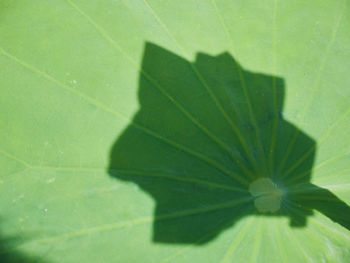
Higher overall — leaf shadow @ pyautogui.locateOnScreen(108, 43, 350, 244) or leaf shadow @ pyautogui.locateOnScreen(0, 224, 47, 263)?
leaf shadow @ pyautogui.locateOnScreen(108, 43, 350, 244)

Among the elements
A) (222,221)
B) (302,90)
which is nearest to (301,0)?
(302,90)

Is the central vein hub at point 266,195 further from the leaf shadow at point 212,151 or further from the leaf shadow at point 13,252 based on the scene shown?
the leaf shadow at point 13,252

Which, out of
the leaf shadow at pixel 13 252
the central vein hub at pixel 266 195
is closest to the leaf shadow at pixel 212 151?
the central vein hub at pixel 266 195

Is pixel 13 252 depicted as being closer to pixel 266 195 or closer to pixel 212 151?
pixel 212 151

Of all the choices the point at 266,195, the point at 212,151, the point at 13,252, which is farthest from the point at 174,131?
the point at 13,252

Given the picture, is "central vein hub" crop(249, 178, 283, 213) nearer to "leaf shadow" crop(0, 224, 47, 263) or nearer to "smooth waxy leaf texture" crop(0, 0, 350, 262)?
"smooth waxy leaf texture" crop(0, 0, 350, 262)

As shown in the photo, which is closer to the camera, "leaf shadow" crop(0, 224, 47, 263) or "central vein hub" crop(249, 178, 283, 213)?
"leaf shadow" crop(0, 224, 47, 263)

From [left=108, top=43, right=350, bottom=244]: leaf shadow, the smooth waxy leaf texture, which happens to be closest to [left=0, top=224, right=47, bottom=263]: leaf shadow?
the smooth waxy leaf texture
